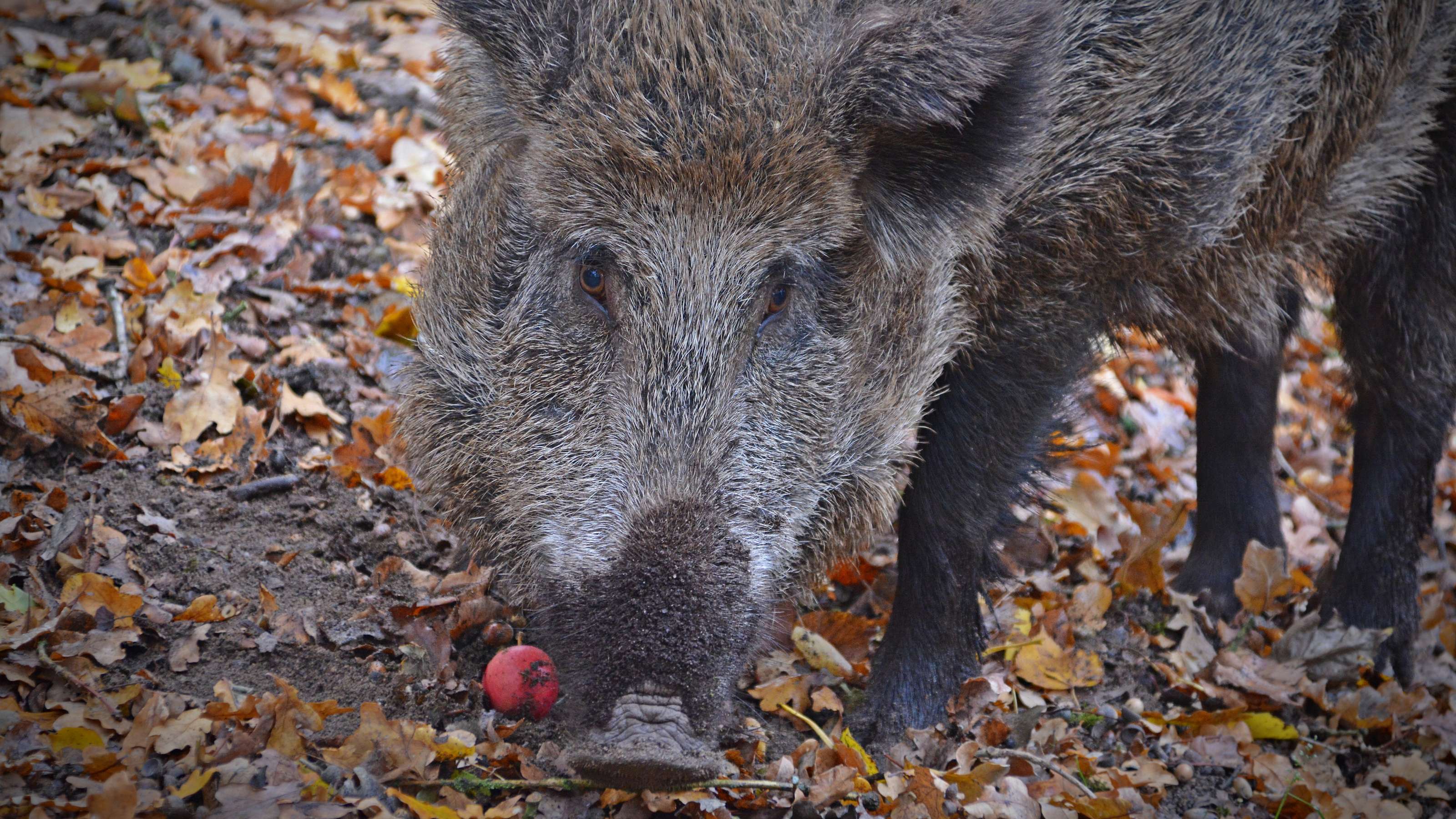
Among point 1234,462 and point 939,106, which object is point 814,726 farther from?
point 1234,462

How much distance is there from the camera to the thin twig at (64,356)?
152 inches

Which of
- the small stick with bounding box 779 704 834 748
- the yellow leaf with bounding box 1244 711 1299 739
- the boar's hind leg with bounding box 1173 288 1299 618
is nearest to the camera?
the small stick with bounding box 779 704 834 748

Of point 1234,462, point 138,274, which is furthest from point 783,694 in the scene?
point 138,274

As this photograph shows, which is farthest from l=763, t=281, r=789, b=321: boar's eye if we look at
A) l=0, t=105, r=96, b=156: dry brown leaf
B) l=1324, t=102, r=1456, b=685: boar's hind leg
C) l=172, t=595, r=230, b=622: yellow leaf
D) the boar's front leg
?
l=0, t=105, r=96, b=156: dry brown leaf

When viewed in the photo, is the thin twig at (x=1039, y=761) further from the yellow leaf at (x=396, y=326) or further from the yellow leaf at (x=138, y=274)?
the yellow leaf at (x=138, y=274)

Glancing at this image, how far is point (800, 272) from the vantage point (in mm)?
3414

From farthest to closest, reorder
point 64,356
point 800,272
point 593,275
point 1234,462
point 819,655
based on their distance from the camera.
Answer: point 1234,462 < point 819,655 < point 64,356 < point 800,272 < point 593,275

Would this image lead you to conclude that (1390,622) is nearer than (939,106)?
No

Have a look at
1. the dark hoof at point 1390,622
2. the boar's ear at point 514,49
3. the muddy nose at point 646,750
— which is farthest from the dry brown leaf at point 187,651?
the dark hoof at point 1390,622

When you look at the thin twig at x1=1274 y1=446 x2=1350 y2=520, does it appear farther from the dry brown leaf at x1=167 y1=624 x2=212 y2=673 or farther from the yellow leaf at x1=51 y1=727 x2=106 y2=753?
the yellow leaf at x1=51 y1=727 x2=106 y2=753

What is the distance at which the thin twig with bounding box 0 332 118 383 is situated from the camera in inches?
152

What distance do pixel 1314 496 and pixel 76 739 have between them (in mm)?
6355

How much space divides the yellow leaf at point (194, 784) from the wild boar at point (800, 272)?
2.71 ft

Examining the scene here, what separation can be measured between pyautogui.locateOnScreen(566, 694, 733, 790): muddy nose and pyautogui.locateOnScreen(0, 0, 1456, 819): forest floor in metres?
0.40
